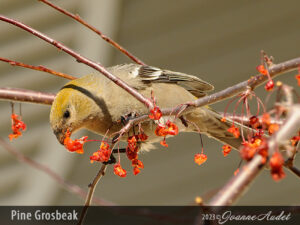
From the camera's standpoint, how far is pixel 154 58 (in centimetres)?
529

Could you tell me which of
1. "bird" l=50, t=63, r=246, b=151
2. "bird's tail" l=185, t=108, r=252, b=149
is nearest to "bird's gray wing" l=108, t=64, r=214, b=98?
"bird" l=50, t=63, r=246, b=151

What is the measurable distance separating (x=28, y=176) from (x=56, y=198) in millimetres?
436

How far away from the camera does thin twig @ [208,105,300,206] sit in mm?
1056

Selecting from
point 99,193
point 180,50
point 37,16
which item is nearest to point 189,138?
Answer: point 180,50

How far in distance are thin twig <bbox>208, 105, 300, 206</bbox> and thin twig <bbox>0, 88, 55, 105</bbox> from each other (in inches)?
80.8

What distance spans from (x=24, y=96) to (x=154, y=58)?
2.45m

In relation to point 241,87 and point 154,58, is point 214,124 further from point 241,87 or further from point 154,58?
point 241,87

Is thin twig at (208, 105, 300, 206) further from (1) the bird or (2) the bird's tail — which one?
(2) the bird's tail

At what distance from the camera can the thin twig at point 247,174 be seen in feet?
3.46

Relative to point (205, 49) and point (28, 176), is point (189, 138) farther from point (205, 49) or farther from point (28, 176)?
point (28, 176)

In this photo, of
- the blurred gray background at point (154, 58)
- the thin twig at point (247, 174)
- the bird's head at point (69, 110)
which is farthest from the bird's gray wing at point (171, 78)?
the thin twig at point (247, 174)

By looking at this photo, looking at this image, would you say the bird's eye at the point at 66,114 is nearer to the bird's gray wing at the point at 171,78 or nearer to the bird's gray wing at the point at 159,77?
the bird's gray wing at the point at 159,77

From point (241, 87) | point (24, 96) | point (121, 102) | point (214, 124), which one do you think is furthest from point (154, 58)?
point (241, 87)

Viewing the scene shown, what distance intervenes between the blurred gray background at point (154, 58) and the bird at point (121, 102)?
53.6 inches
